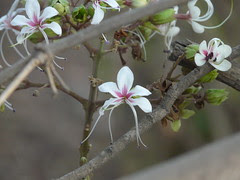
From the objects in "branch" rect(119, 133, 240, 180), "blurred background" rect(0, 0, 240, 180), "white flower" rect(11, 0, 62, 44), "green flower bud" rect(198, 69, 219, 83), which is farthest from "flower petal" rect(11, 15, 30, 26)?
"blurred background" rect(0, 0, 240, 180)

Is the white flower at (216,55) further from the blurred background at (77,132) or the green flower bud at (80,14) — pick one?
the blurred background at (77,132)

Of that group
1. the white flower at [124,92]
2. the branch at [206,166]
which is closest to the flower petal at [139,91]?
the white flower at [124,92]

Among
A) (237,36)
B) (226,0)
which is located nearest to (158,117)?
(226,0)

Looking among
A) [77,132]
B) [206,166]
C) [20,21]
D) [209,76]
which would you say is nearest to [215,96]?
[209,76]

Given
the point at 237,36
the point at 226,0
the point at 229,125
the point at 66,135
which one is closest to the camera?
the point at 226,0

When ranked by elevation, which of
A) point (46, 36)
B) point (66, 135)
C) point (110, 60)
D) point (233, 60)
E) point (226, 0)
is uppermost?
point (46, 36)

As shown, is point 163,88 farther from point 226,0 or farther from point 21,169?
point 21,169

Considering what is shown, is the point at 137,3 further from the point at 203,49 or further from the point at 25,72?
the point at 25,72

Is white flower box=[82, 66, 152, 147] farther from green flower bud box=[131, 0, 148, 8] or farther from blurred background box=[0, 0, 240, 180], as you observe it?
blurred background box=[0, 0, 240, 180]
